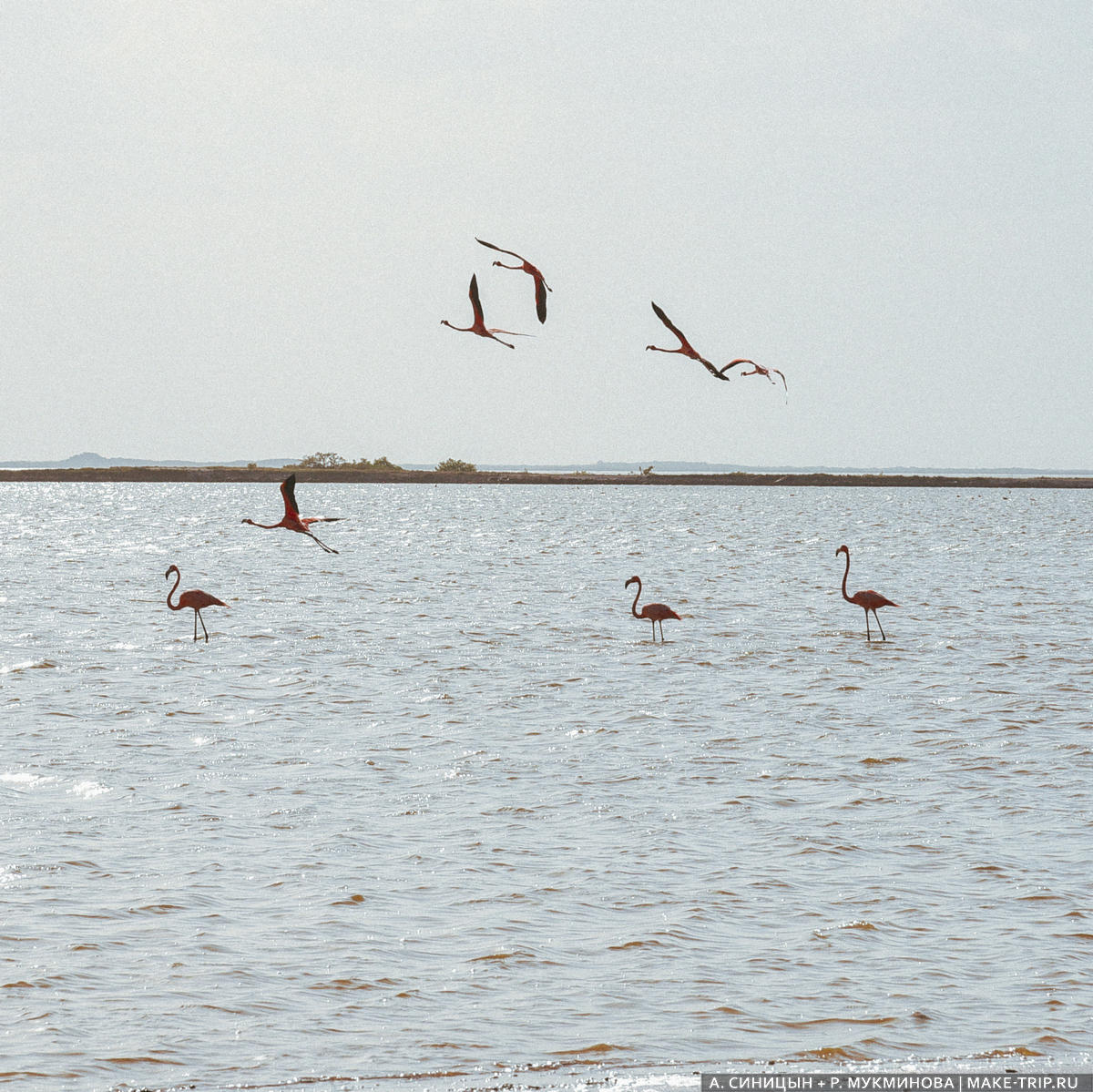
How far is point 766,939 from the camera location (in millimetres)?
10453

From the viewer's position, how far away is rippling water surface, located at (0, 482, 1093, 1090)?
8.77 m

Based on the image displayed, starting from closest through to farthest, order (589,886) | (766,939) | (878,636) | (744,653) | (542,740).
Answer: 1. (766,939)
2. (589,886)
3. (542,740)
4. (744,653)
5. (878,636)

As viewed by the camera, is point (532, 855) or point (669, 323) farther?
point (532, 855)

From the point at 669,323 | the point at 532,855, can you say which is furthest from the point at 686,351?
the point at 532,855

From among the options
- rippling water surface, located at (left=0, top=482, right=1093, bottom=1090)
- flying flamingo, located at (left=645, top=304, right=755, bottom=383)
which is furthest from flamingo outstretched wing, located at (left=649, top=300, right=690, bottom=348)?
rippling water surface, located at (left=0, top=482, right=1093, bottom=1090)

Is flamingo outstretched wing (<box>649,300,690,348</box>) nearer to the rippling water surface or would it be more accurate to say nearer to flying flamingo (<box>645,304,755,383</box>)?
flying flamingo (<box>645,304,755,383</box>)

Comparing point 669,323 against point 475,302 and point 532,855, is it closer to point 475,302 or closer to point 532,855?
point 475,302

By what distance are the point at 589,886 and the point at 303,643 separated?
17912 millimetres

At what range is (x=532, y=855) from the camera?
1259cm

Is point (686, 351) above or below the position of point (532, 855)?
above

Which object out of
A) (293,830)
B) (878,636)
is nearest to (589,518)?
(878,636)

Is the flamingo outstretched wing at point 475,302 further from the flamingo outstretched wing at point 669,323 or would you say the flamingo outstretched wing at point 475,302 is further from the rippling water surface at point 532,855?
the rippling water surface at point 532,855

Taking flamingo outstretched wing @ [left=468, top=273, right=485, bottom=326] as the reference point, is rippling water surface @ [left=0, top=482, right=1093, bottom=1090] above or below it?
below

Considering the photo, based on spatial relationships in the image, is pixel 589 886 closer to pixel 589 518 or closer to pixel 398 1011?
pixel 398 1011
